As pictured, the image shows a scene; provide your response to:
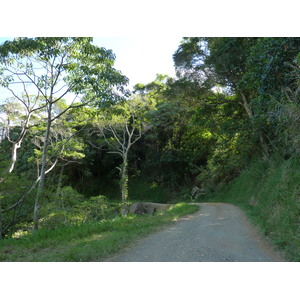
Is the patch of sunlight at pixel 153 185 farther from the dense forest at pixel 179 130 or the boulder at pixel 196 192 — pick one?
the boulder at pixel 196 192

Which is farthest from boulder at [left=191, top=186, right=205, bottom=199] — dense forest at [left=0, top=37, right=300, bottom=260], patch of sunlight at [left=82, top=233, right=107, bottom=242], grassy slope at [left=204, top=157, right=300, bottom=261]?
patch of sunlight at [left=82, top=233, right=107, bottom=242]

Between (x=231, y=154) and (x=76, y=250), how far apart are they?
1443 centimetres

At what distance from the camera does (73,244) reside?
4.66 meters

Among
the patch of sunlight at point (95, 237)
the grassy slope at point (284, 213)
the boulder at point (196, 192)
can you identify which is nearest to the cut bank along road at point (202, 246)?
the grassy slope at point (284, 213)

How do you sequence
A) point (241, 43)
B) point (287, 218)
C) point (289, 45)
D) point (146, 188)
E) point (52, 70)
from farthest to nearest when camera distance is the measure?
point (146, 188), point (241, 43), point (52, 70), point (289, 45), point (287, 218)

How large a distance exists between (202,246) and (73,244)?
2537 millimetres

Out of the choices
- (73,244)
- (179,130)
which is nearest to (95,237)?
(73,244)

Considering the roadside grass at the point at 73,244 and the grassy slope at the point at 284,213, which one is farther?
the grassy slope at the point at 284,213

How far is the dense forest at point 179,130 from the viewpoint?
6.54 metres

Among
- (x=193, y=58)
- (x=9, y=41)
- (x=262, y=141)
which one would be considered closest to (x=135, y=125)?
(x=193, y=58)

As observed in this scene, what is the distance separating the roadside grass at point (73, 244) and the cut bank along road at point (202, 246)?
0.28 meters

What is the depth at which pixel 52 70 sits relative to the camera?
8375 millimetres

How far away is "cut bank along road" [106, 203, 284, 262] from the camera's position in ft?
13.1

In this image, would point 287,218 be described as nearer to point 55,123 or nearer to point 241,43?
point 241,43
